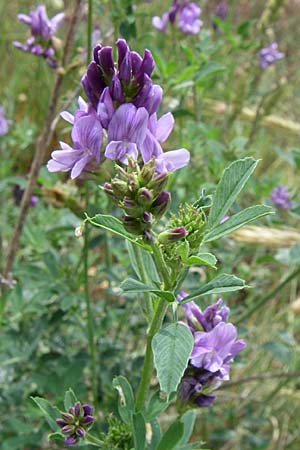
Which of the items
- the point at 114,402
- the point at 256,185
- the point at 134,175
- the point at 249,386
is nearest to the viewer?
the point at 134,175

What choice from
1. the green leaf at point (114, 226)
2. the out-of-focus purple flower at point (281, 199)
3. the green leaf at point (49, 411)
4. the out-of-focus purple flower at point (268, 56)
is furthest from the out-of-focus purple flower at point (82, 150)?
the out-of-focus purple flower at point (268, 56)

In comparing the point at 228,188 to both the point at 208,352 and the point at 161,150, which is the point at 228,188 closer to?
the point at 161,150

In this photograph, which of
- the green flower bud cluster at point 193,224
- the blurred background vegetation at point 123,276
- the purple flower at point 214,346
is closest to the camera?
the green flower bud cluster at point 193,224

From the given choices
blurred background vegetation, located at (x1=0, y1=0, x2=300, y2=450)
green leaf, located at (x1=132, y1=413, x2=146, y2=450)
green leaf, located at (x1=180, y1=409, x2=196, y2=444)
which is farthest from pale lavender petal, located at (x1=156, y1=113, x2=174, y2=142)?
green leaf, located at (x1=180, y1=409, x2=196, y2=444)

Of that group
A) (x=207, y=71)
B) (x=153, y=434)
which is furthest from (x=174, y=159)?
(x=207, y=71)

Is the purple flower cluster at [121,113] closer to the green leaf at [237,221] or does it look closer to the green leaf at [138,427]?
the green leaf at [237,221]

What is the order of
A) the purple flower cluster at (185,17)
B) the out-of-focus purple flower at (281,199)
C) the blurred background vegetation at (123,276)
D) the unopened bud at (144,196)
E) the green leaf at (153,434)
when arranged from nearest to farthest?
the unopened bud at (144,196)
the green leaf at (153,434)
the blurred background vegetation at (123,276)
the out-of-focus purple flower at (281,199)
the purple flower cluster at (185,17)

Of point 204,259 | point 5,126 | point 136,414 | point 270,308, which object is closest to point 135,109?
point 204,259

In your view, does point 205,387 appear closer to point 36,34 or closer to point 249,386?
point 36,34
